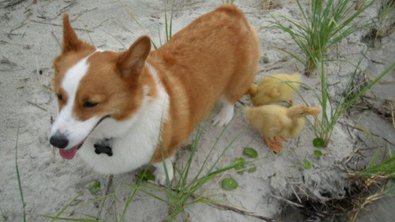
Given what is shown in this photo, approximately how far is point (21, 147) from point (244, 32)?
5.92ft

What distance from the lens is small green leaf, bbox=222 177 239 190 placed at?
7.48 ft

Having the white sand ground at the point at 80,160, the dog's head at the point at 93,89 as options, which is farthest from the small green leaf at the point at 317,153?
the dog's head at the point at 93,89

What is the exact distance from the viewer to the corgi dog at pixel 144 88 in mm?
1541

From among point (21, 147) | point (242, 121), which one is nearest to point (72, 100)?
point (21, 147)

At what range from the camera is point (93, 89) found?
1534 mm

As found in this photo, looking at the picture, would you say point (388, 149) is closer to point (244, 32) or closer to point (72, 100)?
point (244, 32)

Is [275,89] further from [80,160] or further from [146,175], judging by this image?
[80,160]

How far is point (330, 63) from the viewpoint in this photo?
311 centimetres

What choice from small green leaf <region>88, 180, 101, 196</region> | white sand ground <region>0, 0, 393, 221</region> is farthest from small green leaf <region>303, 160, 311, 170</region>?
small green leaf <region>88, 180, 101, 196</region>

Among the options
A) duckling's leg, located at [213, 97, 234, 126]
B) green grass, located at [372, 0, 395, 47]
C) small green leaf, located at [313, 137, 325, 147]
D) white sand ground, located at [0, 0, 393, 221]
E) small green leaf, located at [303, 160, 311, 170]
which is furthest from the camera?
green grass, located at [372, 0, 395, 47]

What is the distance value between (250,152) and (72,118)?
1.40 m

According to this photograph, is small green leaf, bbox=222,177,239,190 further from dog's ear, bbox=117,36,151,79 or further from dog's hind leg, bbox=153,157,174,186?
dog's ear, bbox=117,36,151,79

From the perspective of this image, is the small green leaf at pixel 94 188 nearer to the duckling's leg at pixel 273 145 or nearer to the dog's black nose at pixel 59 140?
the dog's black nose at pixel 59 140

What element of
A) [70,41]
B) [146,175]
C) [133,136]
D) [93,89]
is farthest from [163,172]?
[70,41]
